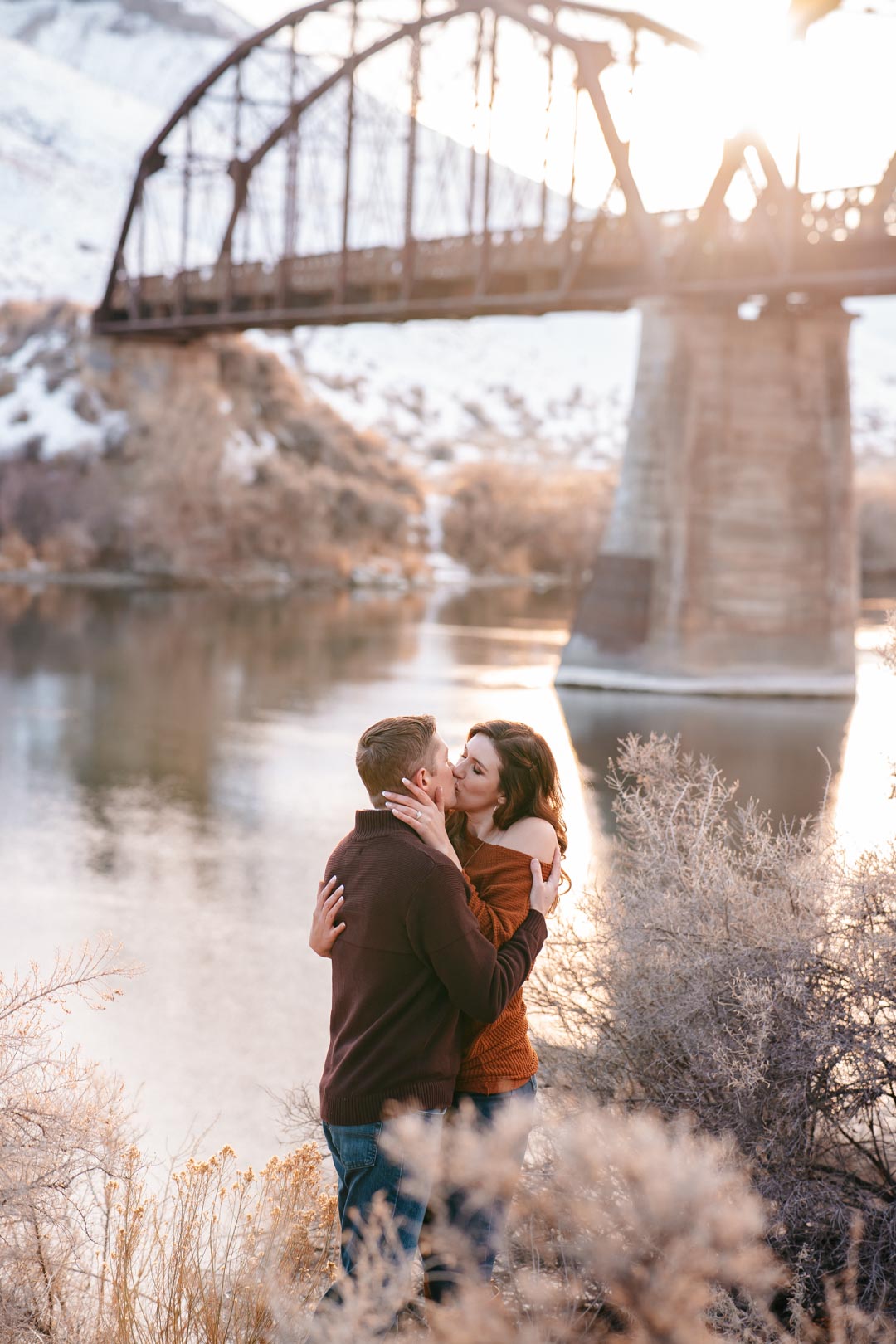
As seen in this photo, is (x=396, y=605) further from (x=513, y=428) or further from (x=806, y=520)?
(x=513, y=428)

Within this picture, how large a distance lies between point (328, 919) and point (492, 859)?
19.3 inches

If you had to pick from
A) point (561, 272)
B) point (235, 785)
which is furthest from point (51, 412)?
point (235, 785)

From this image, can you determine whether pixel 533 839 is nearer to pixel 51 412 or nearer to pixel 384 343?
pixel 51 412

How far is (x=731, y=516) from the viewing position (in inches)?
967

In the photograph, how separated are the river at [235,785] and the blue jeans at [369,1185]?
1.85 meters

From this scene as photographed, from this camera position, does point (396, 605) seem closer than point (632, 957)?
No

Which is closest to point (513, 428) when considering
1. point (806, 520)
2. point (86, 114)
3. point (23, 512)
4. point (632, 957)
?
point (86, 114)

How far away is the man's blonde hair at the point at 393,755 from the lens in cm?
370

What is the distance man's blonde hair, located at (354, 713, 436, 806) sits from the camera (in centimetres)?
370

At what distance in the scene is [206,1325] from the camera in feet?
12.7

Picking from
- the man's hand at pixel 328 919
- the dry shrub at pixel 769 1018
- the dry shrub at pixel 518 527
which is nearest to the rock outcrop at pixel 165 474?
the dry shrub at pixel 518 527

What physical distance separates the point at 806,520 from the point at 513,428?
88.9 metres

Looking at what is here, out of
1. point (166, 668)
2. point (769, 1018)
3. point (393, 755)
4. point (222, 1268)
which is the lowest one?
point (166, 668)

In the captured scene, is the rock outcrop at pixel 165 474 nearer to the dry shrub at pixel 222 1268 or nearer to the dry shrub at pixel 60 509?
the dry shrub at pixel 60 509
